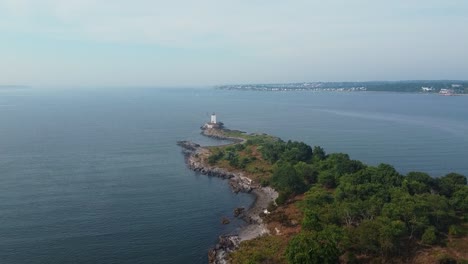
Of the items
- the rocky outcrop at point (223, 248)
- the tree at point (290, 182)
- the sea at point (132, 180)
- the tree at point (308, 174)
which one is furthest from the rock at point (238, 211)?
the tree at point (308, 174)

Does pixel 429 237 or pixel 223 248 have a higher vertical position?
pixel 429 237

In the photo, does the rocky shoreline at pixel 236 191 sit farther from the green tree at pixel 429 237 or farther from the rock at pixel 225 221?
the green tree at pixel 429 237

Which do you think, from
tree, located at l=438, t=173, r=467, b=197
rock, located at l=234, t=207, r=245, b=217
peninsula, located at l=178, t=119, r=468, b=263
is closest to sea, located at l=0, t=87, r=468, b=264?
rock, located at l=234, t=207, r=245, b=217

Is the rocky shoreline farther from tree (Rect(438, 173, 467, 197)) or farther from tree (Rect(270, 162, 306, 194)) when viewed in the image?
tree (Rect(438, 173, 467, 197))

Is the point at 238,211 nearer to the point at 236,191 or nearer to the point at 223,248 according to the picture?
the point at 236,191

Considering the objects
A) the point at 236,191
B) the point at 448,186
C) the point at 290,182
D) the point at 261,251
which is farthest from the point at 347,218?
the point at 236,191

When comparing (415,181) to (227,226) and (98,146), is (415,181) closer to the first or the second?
(227,226)

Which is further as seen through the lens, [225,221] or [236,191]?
[236,191]
